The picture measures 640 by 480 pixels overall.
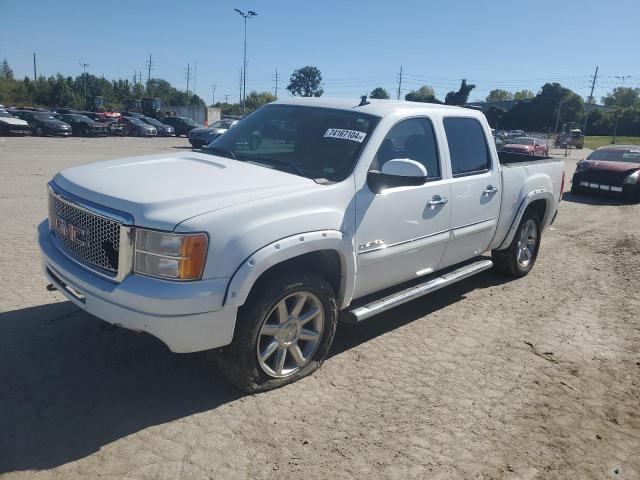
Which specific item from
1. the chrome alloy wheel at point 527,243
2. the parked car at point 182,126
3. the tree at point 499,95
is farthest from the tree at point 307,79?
the chrome alloy wheel at point 527,243

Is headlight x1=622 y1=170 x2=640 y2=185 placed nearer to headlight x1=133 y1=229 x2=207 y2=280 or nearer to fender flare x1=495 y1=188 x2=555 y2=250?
fender flare x1=495 y1=188 x2=555 y2=250

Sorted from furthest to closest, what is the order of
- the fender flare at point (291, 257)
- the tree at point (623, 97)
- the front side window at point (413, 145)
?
the tree at point (623, 97)
the front side window at point (413, 145)
the fender flare at point (291, 257)

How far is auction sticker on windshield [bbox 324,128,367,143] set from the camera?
3.98 metres

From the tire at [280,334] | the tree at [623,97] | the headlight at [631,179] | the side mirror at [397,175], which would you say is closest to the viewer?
the tire at [280,334]

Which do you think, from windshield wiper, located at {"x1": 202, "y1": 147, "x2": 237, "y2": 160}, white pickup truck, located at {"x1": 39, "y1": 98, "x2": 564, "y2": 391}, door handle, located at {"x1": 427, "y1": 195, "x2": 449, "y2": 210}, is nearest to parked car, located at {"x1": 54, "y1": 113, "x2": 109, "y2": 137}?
white pickup truck, located at {"x1": 39, "y1": 98, "x2": 564, "y2": 391}

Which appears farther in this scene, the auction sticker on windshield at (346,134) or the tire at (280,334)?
the auction sticker on windshield at (346,134)

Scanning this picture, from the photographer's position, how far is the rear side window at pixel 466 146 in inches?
188

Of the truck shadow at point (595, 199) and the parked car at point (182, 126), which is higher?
the parked car at point (182, 126)

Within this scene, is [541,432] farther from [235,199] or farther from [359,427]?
[235,199]

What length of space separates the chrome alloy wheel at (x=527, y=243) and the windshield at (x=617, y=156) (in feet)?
35.2

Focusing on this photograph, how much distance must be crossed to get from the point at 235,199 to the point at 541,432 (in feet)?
7.92

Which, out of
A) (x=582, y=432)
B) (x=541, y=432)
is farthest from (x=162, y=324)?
(x=582, y=432)

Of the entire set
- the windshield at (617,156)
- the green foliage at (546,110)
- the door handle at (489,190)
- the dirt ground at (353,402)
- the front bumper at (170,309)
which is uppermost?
the green foliage at (546,110)

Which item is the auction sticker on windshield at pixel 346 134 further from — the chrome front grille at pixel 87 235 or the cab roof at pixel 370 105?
the chrome front grille at pixel 87 235
